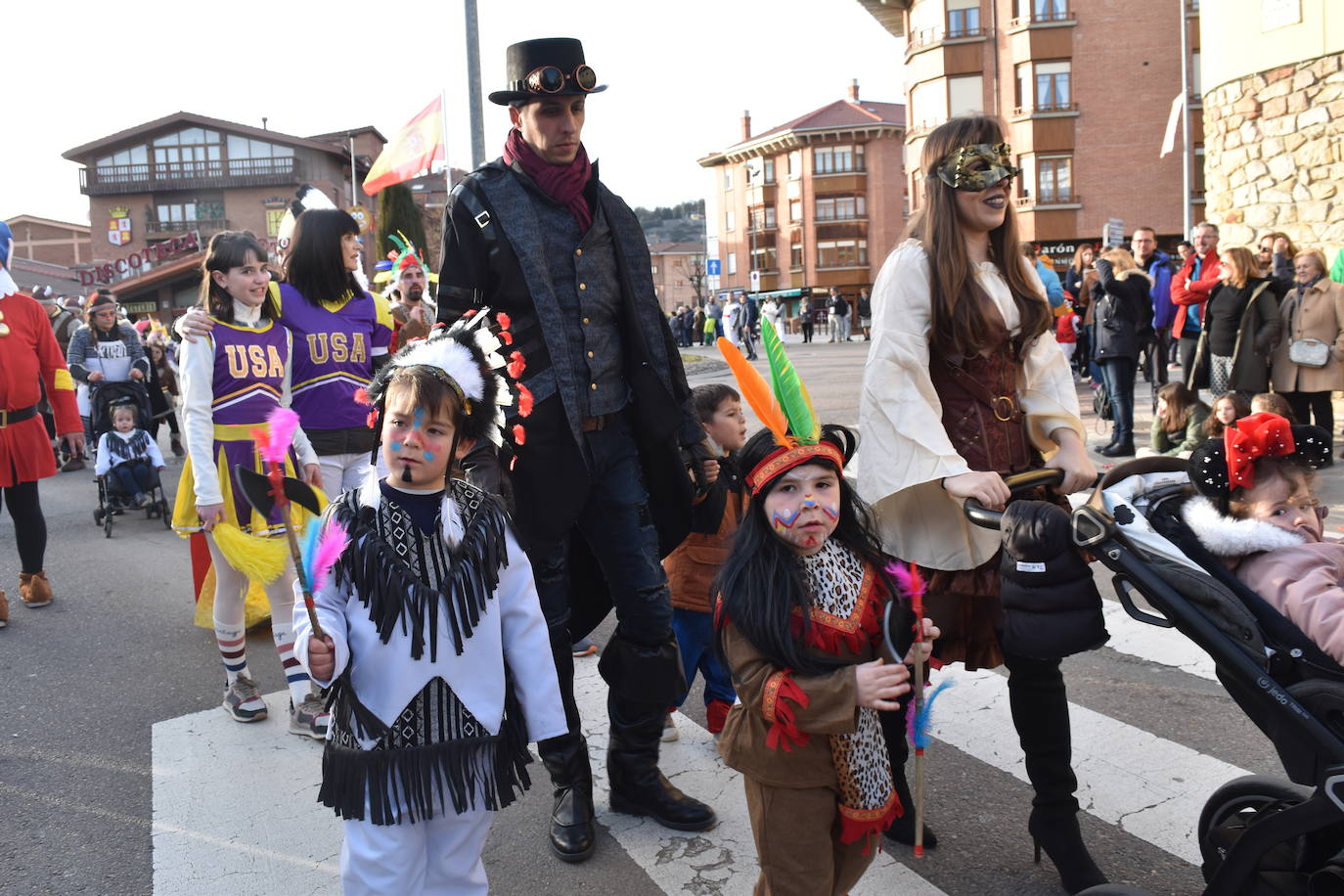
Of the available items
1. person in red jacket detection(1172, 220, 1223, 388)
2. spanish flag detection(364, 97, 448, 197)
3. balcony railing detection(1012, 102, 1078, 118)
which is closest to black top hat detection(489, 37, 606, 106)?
person in red jacket detection(1172, 220, 1223, 388)

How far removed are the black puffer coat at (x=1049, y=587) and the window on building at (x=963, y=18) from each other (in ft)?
144

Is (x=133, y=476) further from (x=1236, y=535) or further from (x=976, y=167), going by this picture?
(x=1236, y=535)

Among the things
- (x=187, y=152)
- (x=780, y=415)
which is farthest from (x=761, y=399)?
(x=187, y=152)

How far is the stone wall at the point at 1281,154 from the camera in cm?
1185

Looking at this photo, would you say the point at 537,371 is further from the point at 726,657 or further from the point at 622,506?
the point at 726,657

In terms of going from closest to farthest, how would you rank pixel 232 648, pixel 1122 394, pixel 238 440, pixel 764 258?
1. pixel 232 648
2. pixel 238 440
3. pixel 1122 394
4. pixel 764 258

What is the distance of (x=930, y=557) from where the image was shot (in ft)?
10.0

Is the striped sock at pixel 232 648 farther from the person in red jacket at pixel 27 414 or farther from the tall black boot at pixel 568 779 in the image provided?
the person in red jacket at pixel 27 414

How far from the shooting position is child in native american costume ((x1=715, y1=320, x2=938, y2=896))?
248 cm

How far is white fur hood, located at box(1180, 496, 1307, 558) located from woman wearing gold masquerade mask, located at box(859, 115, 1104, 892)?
0.46 m

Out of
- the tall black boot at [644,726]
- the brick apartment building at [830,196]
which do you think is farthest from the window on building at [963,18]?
the tall black boot at [644,726]

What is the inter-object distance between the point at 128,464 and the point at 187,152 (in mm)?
57163

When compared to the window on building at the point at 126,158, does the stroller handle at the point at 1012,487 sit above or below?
below

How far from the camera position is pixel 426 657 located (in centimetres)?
251
